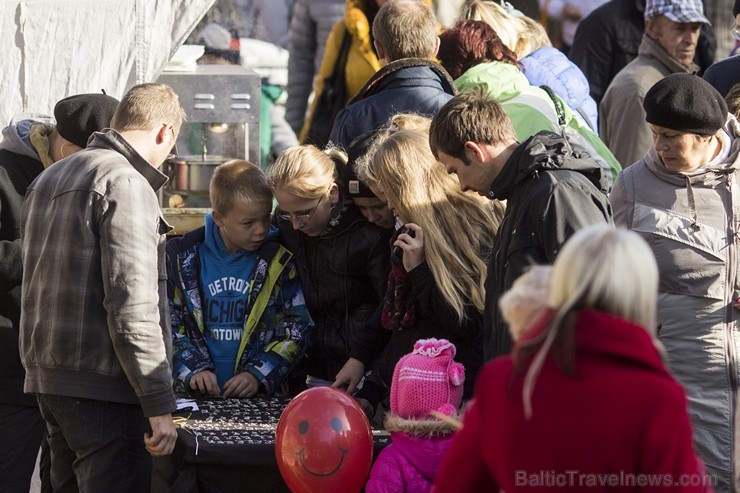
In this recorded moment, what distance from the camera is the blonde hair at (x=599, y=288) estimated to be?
231 centimetres

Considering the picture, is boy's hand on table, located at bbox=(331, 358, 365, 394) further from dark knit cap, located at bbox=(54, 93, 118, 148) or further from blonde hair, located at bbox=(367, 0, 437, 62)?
blonde hair, located at bbox=(367, 0, 437, 62)

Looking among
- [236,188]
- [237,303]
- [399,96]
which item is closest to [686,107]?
[399,96]

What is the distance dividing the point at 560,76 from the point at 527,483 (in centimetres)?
392

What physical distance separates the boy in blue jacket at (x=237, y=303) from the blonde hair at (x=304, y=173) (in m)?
0.13

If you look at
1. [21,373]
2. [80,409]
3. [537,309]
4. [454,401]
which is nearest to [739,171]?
[454,401]

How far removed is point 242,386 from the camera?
455 centimetres

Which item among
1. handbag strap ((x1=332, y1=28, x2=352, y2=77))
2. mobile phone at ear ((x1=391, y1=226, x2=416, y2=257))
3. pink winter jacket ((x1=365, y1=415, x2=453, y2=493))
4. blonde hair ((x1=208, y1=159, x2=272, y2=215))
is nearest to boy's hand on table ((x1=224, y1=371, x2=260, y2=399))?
blonde hair ((x1=208, y1=159, x2=272, y2=215))

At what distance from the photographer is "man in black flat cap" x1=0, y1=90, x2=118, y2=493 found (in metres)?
4.69

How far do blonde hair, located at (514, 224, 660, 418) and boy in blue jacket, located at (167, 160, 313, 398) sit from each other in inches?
94.2

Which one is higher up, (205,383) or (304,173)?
(304,173)

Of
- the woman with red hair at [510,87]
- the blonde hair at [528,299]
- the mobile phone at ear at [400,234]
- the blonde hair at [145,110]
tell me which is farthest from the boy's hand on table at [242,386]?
the blonde hair at [528,299]

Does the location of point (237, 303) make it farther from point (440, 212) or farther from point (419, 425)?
point (419, 425)

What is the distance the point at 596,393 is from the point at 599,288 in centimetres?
22

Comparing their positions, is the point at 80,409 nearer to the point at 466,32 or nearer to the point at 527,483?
the point at 527,483
